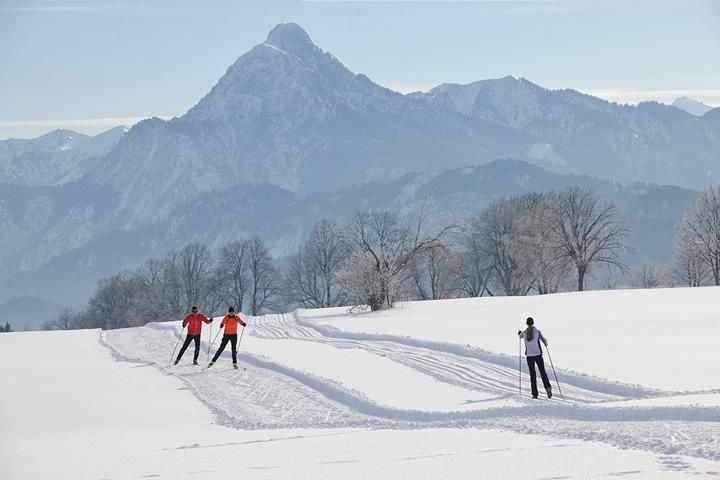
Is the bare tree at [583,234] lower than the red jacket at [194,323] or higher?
higher

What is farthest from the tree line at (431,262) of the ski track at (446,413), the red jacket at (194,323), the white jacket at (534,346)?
the white jacket at (534,346)

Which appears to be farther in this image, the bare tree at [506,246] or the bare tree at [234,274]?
the bare tree at [234,274]

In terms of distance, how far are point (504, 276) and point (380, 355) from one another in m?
54.6

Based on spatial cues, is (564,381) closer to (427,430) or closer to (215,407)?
(427,430)

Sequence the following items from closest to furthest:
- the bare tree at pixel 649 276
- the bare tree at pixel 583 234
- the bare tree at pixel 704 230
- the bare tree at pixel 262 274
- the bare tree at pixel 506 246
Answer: the bare tree at pixel 583 234 → the bare tree at pixel 704 230 → the bare tree at pixel 506 246 → the bare tree at pixel 649 276 → the bare tree at pixel 262 274

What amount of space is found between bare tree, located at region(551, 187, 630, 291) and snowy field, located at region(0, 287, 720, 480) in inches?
1259

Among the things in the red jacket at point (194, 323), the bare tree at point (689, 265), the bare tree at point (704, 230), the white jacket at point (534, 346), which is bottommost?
the white jacket at point (534, 346)

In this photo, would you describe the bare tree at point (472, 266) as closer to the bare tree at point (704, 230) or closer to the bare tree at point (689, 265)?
the bare tree at point (689, 265)

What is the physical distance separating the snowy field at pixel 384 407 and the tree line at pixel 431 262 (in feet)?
43.6

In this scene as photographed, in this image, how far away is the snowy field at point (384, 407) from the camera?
12.7 metres

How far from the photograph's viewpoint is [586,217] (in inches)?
2874

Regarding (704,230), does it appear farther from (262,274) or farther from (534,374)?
(534,374)

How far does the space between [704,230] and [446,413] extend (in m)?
65.1

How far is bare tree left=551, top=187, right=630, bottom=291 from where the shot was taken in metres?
69.8
